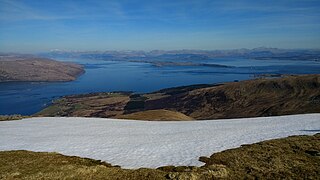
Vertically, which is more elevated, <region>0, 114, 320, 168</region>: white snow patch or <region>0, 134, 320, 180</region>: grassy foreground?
<region>0, 134, 320, 180</region>: grassy foreground

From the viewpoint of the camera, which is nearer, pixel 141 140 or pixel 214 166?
pixel 214 166

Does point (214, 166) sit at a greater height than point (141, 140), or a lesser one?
greater

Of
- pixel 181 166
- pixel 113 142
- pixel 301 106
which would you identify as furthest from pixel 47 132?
pixel 301 106

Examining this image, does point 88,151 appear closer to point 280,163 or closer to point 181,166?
point 181,166

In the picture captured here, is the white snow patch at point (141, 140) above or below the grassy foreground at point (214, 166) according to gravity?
below

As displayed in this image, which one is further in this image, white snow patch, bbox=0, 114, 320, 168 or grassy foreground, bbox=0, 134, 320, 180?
white snow patch, bbox=0, 114, 320, 168

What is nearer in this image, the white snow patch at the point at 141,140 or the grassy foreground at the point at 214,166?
the grassy foreground at the point at 214,166
